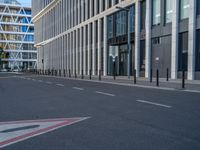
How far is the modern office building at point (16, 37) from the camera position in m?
118

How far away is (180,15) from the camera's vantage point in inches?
1113

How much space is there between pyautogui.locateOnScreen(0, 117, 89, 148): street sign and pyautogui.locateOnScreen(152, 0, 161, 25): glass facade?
84.5 feet

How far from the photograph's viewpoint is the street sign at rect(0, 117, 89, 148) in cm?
553

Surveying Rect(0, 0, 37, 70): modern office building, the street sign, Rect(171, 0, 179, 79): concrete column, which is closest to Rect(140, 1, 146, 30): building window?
Rect(171, 0, 179, 79): concrete column

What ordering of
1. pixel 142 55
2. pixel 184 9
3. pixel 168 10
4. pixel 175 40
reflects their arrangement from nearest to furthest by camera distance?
pixel 184 9, pixel 175 40, pixel 168 10, pixel 142 55

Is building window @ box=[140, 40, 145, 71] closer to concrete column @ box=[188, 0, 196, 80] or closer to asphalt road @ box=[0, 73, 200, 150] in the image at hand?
concrete column @ box=[188, 0, 196, 80]

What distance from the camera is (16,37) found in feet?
397

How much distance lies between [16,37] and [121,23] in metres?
88.3

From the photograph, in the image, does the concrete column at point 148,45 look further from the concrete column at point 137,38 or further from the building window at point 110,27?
the building window at point 110,27

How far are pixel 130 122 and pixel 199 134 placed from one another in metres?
1.69

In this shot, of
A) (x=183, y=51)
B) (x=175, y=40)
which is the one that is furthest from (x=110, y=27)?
(x=183, y=51)

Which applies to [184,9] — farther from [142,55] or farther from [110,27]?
[110,27]

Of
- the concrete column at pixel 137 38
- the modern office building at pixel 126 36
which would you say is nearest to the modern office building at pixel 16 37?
the modern office building at pixel 126 36

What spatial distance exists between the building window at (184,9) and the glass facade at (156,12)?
3.40 meters
